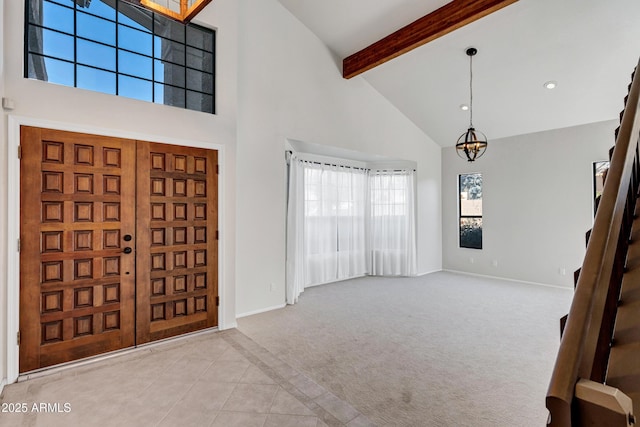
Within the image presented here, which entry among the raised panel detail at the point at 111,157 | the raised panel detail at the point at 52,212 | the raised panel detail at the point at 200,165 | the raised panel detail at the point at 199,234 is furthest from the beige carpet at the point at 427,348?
the raised panel detail at the point at 111,157

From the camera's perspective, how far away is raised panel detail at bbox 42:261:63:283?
2.69m

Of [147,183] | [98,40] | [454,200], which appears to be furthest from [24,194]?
[454,200]

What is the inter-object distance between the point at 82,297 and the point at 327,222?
4013 mm

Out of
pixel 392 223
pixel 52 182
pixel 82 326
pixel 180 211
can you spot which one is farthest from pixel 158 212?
pixel 392 223

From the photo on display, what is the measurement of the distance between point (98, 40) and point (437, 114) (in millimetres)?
5480

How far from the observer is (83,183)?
9.37 ft

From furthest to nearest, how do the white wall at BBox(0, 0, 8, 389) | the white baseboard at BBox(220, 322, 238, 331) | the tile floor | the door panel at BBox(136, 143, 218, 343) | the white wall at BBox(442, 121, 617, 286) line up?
the white wall at BBox(442, 121, 617, 286) < the white baseboard at BBox(220, 322, 238, 331) < the door panel at BBox(136, 143, 218, 343) < the white wall at BBox(0, 0, 8, 389) < the tile floor

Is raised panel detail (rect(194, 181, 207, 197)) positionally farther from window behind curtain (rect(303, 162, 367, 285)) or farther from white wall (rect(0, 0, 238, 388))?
window behind curtain (rect(303, 162, 367, 285))

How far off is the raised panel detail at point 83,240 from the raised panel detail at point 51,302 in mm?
420

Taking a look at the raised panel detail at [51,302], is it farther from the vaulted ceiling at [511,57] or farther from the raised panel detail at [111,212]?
the vaulted ceiling at [511,57]

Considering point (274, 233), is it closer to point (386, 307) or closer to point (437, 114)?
point (386, 307)

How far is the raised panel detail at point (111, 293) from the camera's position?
2979mm

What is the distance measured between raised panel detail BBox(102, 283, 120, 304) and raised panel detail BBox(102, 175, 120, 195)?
91 cm

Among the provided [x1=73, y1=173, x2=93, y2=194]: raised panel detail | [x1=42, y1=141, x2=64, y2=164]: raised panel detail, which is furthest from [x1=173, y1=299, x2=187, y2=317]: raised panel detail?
[x1=42, y1=141, x2=64, y2=164]: raised panel detail
